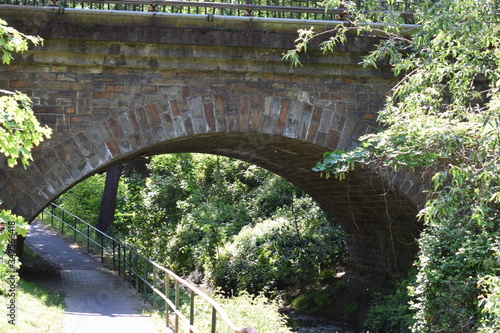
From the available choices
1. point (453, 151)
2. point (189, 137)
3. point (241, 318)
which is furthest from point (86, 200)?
point (453, 151)

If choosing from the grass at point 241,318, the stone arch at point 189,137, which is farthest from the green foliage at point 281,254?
the grass at point 241,318

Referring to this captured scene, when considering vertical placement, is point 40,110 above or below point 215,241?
above

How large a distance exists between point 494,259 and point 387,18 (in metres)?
2.97

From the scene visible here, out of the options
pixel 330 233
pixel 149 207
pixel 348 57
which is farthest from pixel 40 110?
pixel 149 207

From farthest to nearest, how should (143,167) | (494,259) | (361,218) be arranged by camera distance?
(143,167), (361,218), (494,259)

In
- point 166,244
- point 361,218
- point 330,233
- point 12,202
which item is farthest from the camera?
point 166,244

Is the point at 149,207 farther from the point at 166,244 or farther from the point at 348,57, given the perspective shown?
the point at 348,57

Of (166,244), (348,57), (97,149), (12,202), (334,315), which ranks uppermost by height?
(348,57)

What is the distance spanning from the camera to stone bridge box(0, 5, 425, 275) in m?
7.91

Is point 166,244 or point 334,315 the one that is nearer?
point 334,315

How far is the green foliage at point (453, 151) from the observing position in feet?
19.5

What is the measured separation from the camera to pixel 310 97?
8625mm

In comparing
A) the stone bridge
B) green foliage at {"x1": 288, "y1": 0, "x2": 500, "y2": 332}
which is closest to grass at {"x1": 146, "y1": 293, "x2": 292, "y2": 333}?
green foliage at {"x1": 288, "y1": 0, "x2": 500, "y2": 332}

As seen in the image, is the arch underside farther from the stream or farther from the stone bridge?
the stream
